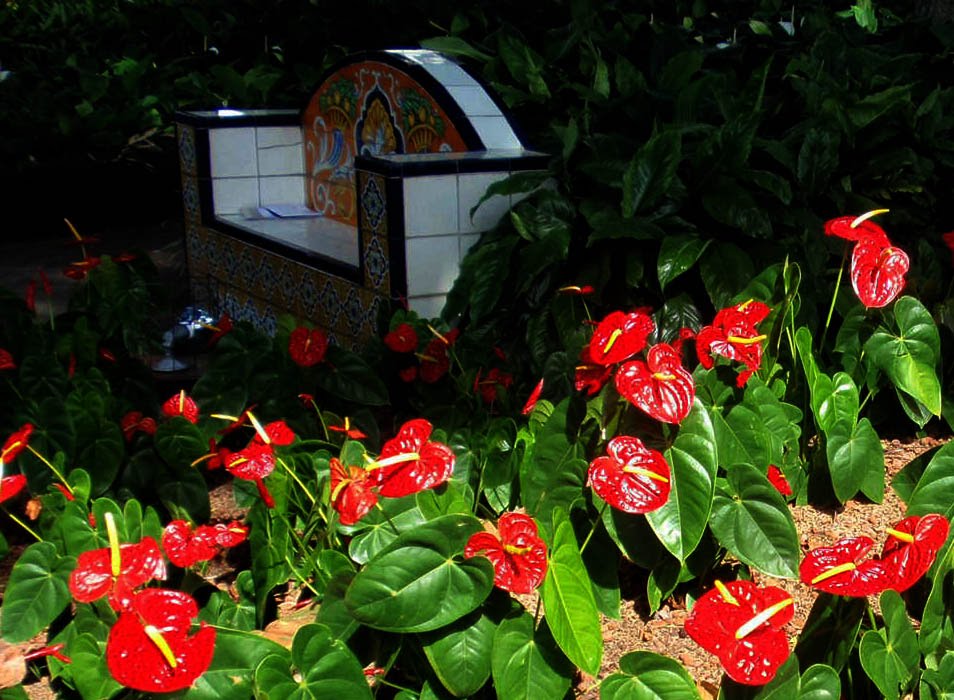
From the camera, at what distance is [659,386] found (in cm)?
248

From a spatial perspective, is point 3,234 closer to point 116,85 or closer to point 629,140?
point 116,85

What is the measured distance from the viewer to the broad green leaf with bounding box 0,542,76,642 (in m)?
Answer: 2.64

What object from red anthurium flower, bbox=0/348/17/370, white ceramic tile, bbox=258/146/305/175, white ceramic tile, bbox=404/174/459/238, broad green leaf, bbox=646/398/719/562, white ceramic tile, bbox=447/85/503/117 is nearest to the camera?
broad green leaf, bbox=646/398/719/562

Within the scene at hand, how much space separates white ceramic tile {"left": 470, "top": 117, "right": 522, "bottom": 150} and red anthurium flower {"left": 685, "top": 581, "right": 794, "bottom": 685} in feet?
10.7

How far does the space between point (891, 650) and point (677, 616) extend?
0.88 metres

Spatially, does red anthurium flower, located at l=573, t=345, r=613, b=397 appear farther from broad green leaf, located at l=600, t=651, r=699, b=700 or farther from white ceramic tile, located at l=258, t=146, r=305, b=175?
white ceramic tile, located at l=258, t=146, r=305, b=175

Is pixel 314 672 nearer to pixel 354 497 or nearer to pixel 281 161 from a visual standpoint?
pixel 354 497

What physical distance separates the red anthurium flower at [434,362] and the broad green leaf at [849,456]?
1.23 meters

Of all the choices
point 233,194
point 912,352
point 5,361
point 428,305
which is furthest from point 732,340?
point 233,194

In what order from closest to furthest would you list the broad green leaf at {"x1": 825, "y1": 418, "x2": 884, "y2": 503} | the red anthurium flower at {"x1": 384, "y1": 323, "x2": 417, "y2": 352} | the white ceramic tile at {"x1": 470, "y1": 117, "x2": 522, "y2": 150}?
the broad green leaf at {"x1": 825, "y1": 418, "x2": 884, "y2": 503}
the red anthurium flower at {"x1": 384, "y1": 323, "x2": 417, "y2": 352}
the white ceramic tile at {"x1": 470, "y1": 117, "x2": 522, "y2": 150}

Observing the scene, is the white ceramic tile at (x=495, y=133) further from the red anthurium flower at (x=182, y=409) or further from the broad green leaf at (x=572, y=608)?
the broad green leaf at (x=572, y=608)

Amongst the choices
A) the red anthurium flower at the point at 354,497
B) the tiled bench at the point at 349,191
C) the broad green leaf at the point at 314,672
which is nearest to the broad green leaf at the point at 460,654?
the broad green leaf at the point at 314,672

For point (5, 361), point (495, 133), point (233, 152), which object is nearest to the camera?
point (5, 361)

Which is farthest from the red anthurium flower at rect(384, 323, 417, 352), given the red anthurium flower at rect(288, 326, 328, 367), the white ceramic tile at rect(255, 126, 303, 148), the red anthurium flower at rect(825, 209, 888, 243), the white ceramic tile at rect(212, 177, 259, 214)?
the white ceramic tile at rect(255, 126, 303, 148)
